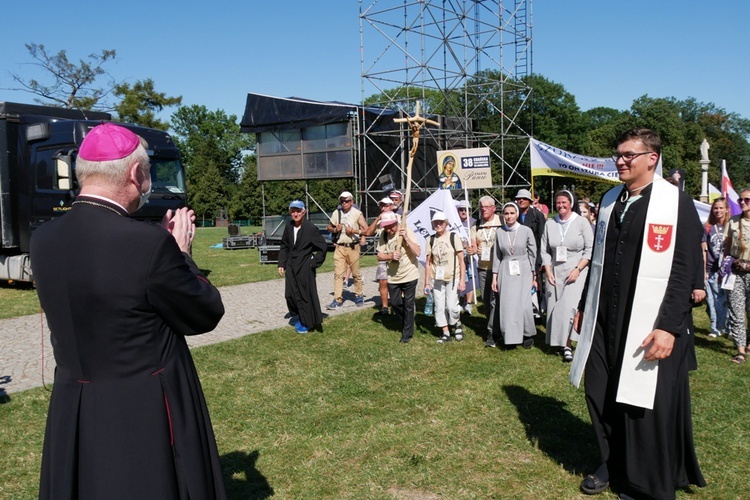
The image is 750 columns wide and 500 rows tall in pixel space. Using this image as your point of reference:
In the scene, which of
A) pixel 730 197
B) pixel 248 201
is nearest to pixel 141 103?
pixel 248 201

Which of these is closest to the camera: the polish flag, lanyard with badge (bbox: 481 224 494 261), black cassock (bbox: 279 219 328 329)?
black cassock (bbox: 279 219 328 329)

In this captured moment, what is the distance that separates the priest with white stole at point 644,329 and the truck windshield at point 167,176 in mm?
11631

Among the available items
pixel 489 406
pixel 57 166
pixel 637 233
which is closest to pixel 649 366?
pixel 637 233

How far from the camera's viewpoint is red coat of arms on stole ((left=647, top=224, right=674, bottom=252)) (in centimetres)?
364

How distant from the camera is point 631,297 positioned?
375cm

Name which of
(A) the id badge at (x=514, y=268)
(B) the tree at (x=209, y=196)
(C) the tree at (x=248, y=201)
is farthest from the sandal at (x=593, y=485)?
(B) the tree at (x=209, y=196)

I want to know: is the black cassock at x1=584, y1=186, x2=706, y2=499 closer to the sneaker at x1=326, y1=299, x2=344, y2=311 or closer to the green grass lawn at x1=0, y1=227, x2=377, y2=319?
the sneaker at x1=326, y1=299, x2=344, y2=311

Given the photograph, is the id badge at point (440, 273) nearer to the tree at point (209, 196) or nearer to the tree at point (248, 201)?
the tree at point (248, 201)

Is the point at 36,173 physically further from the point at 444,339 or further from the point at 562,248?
the point at 562,248

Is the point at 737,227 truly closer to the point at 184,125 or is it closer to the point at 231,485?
the point at 231,485

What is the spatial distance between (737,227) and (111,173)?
281 inches

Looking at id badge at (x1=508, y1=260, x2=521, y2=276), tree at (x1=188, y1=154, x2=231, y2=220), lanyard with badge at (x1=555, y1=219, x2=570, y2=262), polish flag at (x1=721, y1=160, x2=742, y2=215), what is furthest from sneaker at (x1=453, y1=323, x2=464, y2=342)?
tree at (x1=188, y1=154, x2=231, y2=220)

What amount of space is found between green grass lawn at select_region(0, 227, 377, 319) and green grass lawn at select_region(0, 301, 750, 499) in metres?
6.21

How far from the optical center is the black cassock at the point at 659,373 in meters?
3.64
